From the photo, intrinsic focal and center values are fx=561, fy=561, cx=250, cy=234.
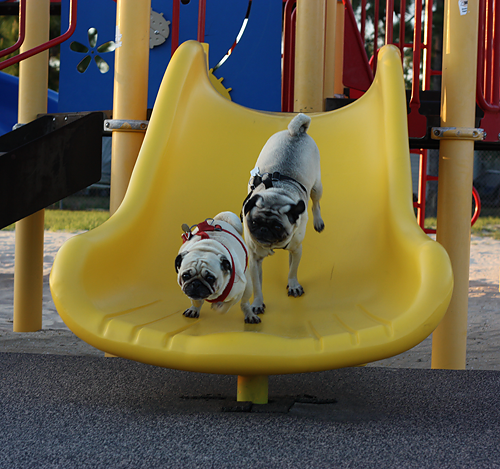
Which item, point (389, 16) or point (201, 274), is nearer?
point (201, 274)

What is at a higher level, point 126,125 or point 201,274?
point 126,125

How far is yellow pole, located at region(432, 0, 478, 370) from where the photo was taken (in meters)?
2.83

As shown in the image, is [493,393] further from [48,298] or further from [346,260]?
[48,298]

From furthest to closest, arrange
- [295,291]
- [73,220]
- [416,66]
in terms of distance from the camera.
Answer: [73,220], [416,66], [295,291]

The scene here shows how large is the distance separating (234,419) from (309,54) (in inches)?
78.9

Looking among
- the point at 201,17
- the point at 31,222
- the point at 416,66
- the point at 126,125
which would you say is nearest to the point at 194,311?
the point at 126,125

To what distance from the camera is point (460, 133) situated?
9.29 ft

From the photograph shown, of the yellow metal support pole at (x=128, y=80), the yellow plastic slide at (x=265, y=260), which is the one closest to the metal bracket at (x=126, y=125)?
the yellow metal support pole at (x=128, y=80)

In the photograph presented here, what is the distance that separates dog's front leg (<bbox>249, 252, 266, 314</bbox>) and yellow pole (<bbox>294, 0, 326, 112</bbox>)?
1270 mm

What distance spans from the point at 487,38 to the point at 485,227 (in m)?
8.69

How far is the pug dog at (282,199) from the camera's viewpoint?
1725 mm

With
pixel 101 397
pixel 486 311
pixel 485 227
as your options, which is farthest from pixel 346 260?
pixel 485 227

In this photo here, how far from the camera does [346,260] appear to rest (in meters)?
2.38

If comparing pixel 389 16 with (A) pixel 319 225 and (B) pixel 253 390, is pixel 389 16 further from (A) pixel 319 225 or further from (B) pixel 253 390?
(B) pixel 253 390
